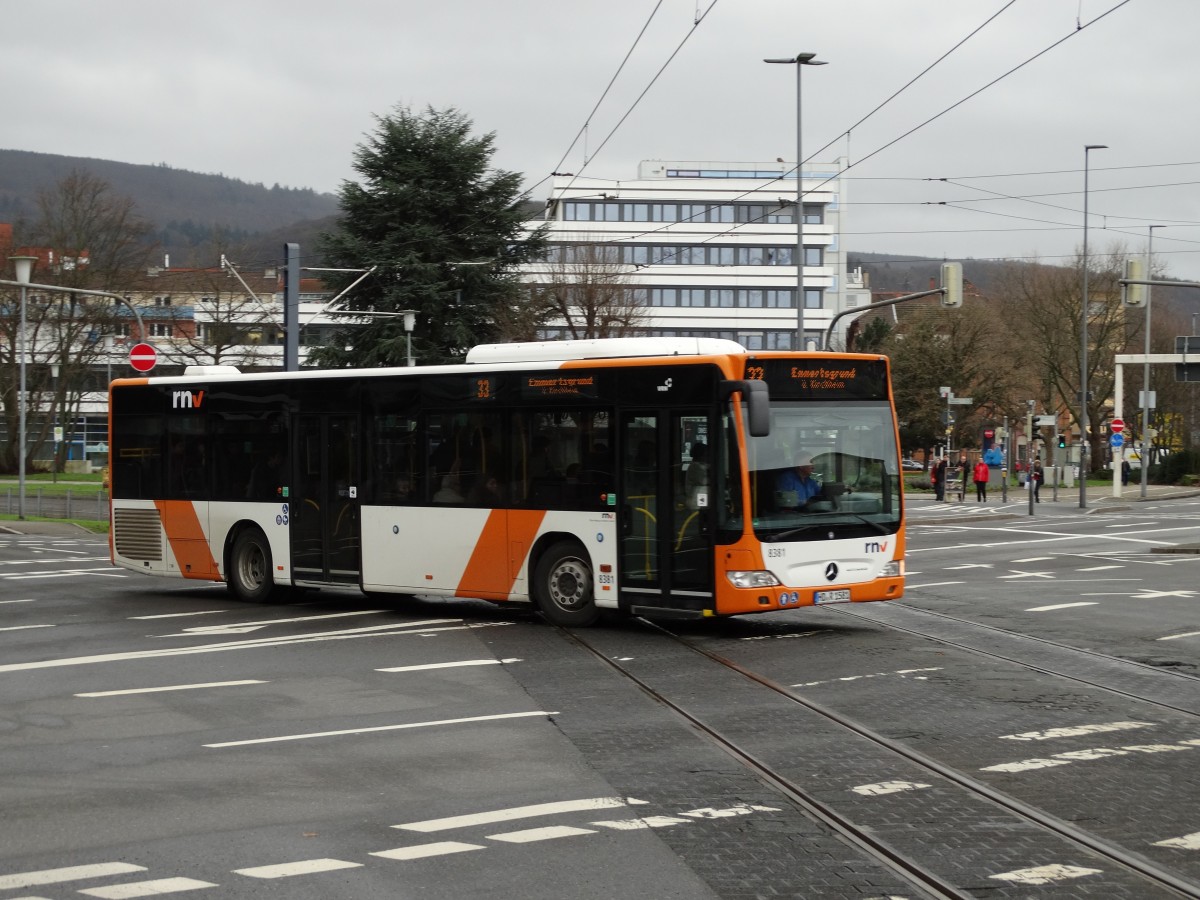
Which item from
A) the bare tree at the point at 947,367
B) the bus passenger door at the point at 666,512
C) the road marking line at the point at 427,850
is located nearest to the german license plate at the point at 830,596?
the bus passenger door at the point at 666,512

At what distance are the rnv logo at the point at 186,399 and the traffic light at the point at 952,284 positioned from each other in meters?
17.3

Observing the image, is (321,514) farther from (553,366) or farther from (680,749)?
(680,749)

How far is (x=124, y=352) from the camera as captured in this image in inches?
2803

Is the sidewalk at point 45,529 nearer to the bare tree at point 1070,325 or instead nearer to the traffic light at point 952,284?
the traffic light at point 952,284

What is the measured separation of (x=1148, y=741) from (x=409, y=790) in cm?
449

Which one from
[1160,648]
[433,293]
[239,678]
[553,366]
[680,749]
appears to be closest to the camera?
[680,749]

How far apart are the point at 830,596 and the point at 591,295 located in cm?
4244

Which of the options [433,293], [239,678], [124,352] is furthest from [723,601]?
[124,352]

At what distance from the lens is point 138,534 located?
21.0 m

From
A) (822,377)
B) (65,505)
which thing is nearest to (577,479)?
(822,377)

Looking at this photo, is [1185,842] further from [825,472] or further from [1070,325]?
[1070,325]

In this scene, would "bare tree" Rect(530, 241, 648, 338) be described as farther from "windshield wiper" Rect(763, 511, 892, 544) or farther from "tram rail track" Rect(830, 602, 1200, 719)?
"windshield wiper" Rect(763, 511, 892, 544)

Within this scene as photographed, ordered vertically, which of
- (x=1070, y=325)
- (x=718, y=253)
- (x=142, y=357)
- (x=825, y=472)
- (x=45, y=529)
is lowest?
(x=45, y=529)

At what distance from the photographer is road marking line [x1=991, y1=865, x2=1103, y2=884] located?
20.7 feet
